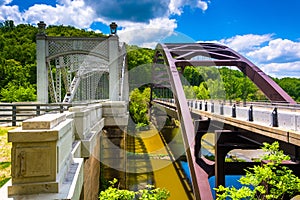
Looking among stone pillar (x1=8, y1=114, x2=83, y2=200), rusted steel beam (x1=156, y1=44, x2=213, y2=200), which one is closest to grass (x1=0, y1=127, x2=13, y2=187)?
stone pillar (x1=8, y1=114, x2=83, y2=200)

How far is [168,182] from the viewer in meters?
17.0

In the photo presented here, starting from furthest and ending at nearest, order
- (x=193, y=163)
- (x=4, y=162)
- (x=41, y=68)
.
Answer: (x=41, y=68)
(x=193, y=163)
(x=4, y=162)

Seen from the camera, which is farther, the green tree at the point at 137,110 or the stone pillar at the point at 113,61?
the green tree at the point at 137,110

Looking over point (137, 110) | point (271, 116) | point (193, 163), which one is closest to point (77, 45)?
point (193, 163)

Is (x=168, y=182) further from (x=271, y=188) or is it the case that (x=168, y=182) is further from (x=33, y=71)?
(x=33, y=71)

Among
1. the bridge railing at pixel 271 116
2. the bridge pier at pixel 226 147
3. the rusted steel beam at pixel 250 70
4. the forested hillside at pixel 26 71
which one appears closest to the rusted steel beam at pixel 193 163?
the bridge pier at pixel 226 147

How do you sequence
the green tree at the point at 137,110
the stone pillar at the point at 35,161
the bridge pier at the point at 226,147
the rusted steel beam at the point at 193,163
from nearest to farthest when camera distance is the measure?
the stone pillar at the point at 35,161 < the rusted steel beam at the point at 193,163 < the bridge pier at the point at 226,147 < the green tree at the point at 137,110

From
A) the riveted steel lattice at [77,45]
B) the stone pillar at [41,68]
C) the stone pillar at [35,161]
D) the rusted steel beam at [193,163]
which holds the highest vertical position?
the riveted steel lattice at [77,45]

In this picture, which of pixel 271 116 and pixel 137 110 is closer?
pixel 271 116

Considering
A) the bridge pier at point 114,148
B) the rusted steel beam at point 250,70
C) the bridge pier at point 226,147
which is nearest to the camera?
the bridge pier at point 226,147

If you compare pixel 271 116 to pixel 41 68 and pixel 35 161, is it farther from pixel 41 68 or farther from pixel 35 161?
pixel 41 68

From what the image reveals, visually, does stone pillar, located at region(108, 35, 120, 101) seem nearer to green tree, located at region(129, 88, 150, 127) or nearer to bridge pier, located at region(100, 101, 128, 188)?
bridge pier, located at region(100, 101, 128, 188)

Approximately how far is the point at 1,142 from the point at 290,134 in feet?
26.1

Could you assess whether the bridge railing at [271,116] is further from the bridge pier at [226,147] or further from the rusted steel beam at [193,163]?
the rusted steel beam at [193,163]
